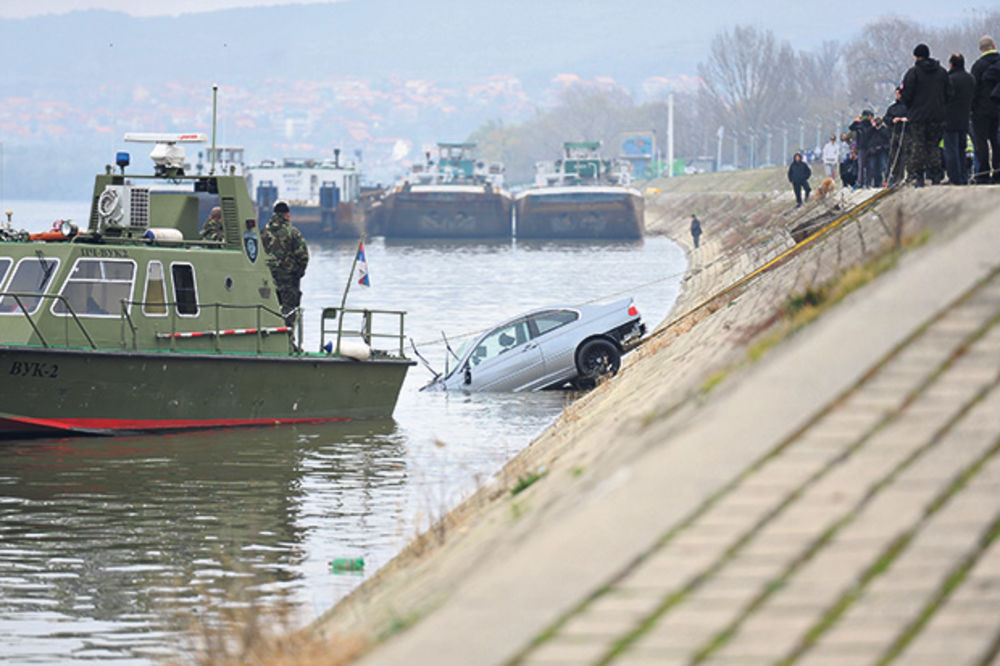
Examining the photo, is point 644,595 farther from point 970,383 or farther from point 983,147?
point 983,147

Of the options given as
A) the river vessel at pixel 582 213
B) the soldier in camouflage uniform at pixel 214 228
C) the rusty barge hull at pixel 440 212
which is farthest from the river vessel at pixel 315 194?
the soldier in camouflage uniform at pixel 214 228

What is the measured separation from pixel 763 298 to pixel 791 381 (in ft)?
36.7

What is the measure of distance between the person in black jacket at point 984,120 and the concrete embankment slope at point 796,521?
45.2 ft

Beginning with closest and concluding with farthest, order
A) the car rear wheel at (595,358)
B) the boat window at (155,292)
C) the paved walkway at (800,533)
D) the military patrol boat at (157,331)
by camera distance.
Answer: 1. the paved walkway at (800,533)
2. the military patrol boat at (157,331)
3. the boat window at (155,292)
4. the car rear wheel at (595,358)

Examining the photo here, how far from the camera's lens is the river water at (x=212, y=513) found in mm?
12156

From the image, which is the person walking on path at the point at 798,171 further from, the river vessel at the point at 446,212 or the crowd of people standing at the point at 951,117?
the river vessel at the point at 446,212

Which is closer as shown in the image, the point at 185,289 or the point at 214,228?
the point at 185,289

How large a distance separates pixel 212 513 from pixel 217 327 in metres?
5.33

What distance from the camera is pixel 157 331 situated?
21125 mm

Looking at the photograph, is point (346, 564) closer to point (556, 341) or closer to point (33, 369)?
point (33, 369)

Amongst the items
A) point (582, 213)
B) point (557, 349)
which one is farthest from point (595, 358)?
point (582, 213)

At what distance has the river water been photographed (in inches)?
479

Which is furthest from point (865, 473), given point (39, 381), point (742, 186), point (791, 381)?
point (742, 186)

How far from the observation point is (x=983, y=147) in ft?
71.8
